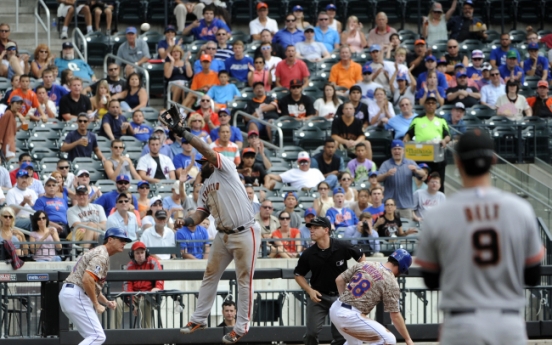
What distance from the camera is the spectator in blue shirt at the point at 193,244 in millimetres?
13422

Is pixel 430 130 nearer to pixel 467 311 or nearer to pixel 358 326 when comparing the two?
pixel 358 326

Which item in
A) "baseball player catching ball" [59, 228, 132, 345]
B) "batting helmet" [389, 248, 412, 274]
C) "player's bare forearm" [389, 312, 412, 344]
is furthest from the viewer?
"baseball player catching ball" [59, 228, 132, 345]

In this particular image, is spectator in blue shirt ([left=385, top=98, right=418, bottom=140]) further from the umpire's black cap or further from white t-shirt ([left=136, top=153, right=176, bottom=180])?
the umpire's black cap

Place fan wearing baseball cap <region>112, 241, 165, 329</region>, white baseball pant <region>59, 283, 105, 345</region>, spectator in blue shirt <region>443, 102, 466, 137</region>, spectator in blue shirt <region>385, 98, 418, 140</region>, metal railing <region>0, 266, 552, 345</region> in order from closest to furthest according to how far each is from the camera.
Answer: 1. white baseball pant <region>59, 283, 105, 345</region>
2. metal railing <region>0, 266, 552, 345</region>
3. fan wearing baseball cap <region>112, 241, 165, 329</region>
4. spectator in blue shirt <region>385, 98, 418, 140</region>
5. spectator in blue shirt <region>443, 102, 466, 137</region>

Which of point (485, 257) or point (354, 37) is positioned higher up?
point (354, 37)

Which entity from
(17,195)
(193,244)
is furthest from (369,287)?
(17,195)

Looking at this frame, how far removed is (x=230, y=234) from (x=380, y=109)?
29.3ft

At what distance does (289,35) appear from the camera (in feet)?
66.0

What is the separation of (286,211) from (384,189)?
1903 millimetres

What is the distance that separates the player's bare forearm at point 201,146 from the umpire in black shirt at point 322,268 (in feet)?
5.45

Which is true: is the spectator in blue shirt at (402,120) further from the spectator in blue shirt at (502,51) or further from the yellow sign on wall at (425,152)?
the spectator in blue shirt at (502,51)

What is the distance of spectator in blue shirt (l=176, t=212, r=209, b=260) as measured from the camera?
528 inches

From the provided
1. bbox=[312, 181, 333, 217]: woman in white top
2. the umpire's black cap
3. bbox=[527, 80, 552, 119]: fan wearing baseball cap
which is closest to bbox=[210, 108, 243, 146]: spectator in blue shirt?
bbox=[312, 181, 333, 217]: woman in white top

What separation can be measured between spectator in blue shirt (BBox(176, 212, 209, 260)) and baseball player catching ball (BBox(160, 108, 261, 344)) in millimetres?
3670
